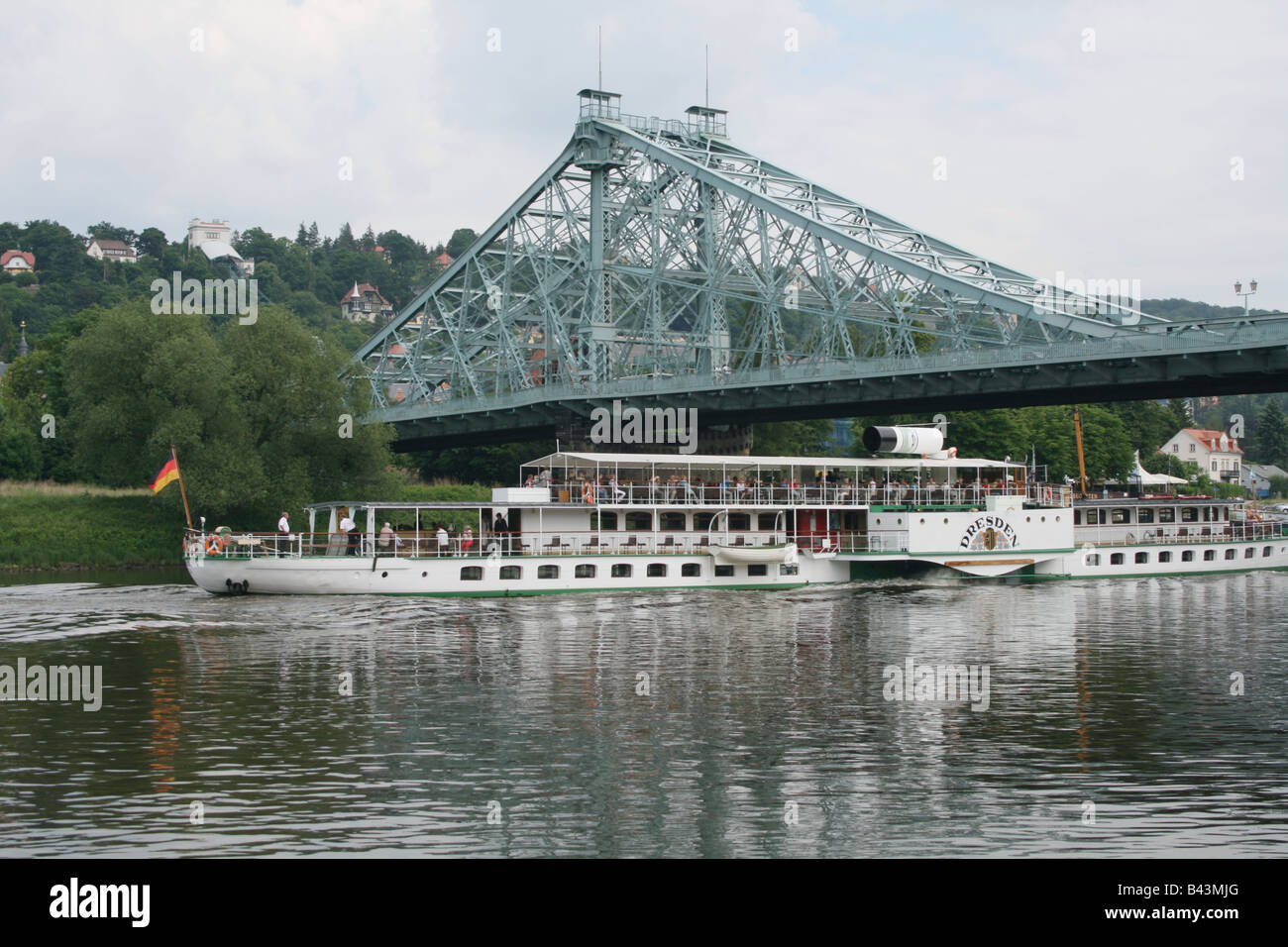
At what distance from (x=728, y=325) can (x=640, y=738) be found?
8130cm

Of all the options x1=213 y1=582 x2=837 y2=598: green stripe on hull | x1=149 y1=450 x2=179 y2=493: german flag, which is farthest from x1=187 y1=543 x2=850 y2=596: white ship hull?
x1=149 y1=450 x2=179 y2=493: german flag

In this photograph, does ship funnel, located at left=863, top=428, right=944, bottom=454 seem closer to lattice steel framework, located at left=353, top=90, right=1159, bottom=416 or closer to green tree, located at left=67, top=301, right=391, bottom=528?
lattice steel framework, located at left=353, top=90, right=1159, bottom=416

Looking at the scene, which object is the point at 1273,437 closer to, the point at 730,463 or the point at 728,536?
the point at 730,463

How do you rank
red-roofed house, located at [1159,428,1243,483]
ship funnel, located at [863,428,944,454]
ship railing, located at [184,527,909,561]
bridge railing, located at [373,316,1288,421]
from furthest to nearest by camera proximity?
1. red-roofed house, located at [1159,428,1243,483]
2. ship funnel, located at [863,428,944,454]
3. bridge railing, located at [373,316,1288,421]
4. ship railing, located at [184,527,909,561]

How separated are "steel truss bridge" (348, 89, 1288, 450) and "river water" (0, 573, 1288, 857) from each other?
23.1m

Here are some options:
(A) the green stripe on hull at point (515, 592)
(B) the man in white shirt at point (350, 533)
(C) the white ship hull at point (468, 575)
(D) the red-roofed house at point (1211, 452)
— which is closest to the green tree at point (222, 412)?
(C) the white ship hull at point (468, 575)

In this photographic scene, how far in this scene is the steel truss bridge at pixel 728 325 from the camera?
59531 mm

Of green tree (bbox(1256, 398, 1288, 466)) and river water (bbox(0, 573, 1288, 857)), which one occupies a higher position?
green tree (bbox(1256, 398, 1288, 466))

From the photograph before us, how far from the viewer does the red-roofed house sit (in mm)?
159250

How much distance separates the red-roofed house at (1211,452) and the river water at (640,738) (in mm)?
131720

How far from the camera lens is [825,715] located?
76.7ft

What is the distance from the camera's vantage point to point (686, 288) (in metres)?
99.1

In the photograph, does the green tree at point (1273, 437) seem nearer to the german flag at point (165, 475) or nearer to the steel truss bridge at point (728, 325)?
the steel truss bridge at point (728, 325)
